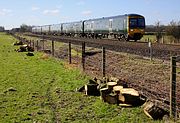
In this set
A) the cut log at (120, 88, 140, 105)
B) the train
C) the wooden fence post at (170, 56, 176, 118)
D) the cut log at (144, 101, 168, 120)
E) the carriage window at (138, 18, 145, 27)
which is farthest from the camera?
the carriage window at (138, 18, 145, 27)

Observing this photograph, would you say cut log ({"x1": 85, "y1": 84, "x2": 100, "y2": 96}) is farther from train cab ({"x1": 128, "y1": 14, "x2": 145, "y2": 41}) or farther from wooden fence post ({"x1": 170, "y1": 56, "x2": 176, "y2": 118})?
train cab ({"x1": 128, "y1": 14, "x2": 145, "y2": 41})

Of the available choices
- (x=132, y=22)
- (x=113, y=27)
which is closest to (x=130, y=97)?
(x=132, y=22)

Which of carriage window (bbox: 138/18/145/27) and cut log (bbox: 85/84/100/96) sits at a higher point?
carriage window (bbox: 138/18/145/27)

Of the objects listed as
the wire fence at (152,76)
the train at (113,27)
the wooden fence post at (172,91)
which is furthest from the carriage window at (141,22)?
the wooden fence post at (172,91)

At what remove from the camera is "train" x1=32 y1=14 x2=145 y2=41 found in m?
44.0

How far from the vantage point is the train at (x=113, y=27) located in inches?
1734

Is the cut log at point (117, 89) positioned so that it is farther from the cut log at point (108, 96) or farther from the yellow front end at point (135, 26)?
the yellow front end at point (135, 26)

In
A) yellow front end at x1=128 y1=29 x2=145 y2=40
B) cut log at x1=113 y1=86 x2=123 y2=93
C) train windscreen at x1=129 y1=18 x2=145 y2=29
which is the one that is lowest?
cut log at x1=113 y1=86 x2=123 y2=93

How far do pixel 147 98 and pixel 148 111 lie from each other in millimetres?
1336

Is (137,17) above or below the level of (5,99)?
above

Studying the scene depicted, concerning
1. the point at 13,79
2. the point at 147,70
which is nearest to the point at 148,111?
the point at 147,70

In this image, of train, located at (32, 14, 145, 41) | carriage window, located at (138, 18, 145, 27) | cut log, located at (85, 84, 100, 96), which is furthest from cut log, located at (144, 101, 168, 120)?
carriage window, located at (138, 18, 145, 27)

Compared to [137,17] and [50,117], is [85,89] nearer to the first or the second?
[50,117]

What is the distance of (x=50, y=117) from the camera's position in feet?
29.8
